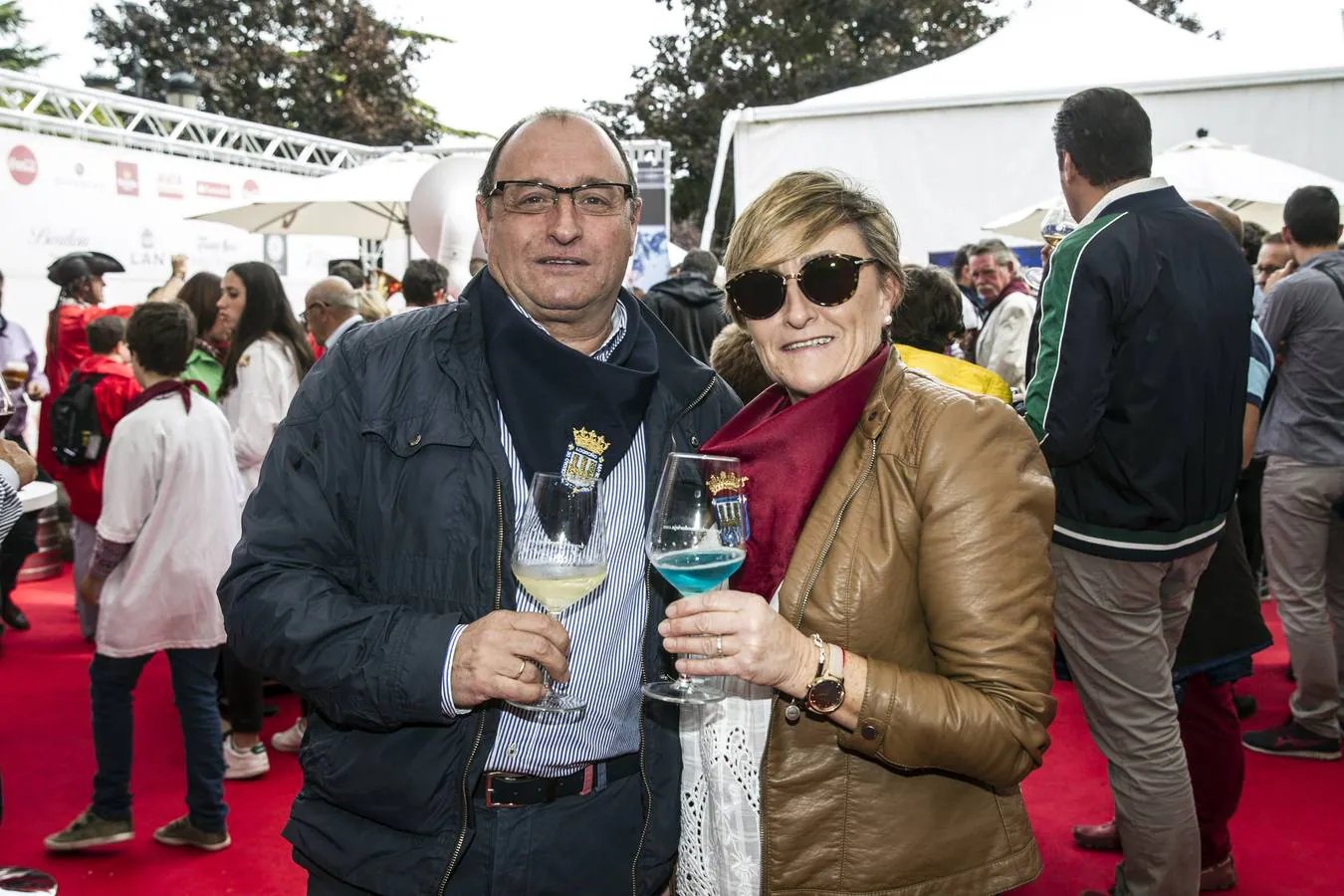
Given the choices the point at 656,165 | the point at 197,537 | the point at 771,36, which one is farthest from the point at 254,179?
the point at 771,36

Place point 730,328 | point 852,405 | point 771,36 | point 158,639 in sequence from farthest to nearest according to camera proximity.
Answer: point 771,36
point 158,639
point 730,328
point 852,405

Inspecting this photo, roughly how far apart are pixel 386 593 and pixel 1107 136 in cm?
267

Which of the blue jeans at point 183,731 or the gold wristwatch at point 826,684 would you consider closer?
the gold wristwatch at point 826,684

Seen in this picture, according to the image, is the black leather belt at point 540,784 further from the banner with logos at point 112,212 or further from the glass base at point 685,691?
the banner with logos at point 112,212

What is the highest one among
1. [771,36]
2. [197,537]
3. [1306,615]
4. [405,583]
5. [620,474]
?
[771,36]

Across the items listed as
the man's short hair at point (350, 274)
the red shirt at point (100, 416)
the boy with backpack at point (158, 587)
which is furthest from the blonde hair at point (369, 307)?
the man's short hair at point (350, 274)

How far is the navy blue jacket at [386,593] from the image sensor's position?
172 centimetres

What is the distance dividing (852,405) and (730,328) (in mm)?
1405

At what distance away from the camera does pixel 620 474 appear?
2023 mm

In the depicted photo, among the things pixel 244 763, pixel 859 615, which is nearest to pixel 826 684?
pixel 859 615

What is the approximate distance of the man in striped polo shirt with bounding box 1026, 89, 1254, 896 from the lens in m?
3.19

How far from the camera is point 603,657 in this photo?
1.95 metres

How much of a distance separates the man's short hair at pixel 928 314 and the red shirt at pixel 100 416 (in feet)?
13.9

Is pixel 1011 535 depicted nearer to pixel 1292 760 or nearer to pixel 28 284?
pixel 1292 760
